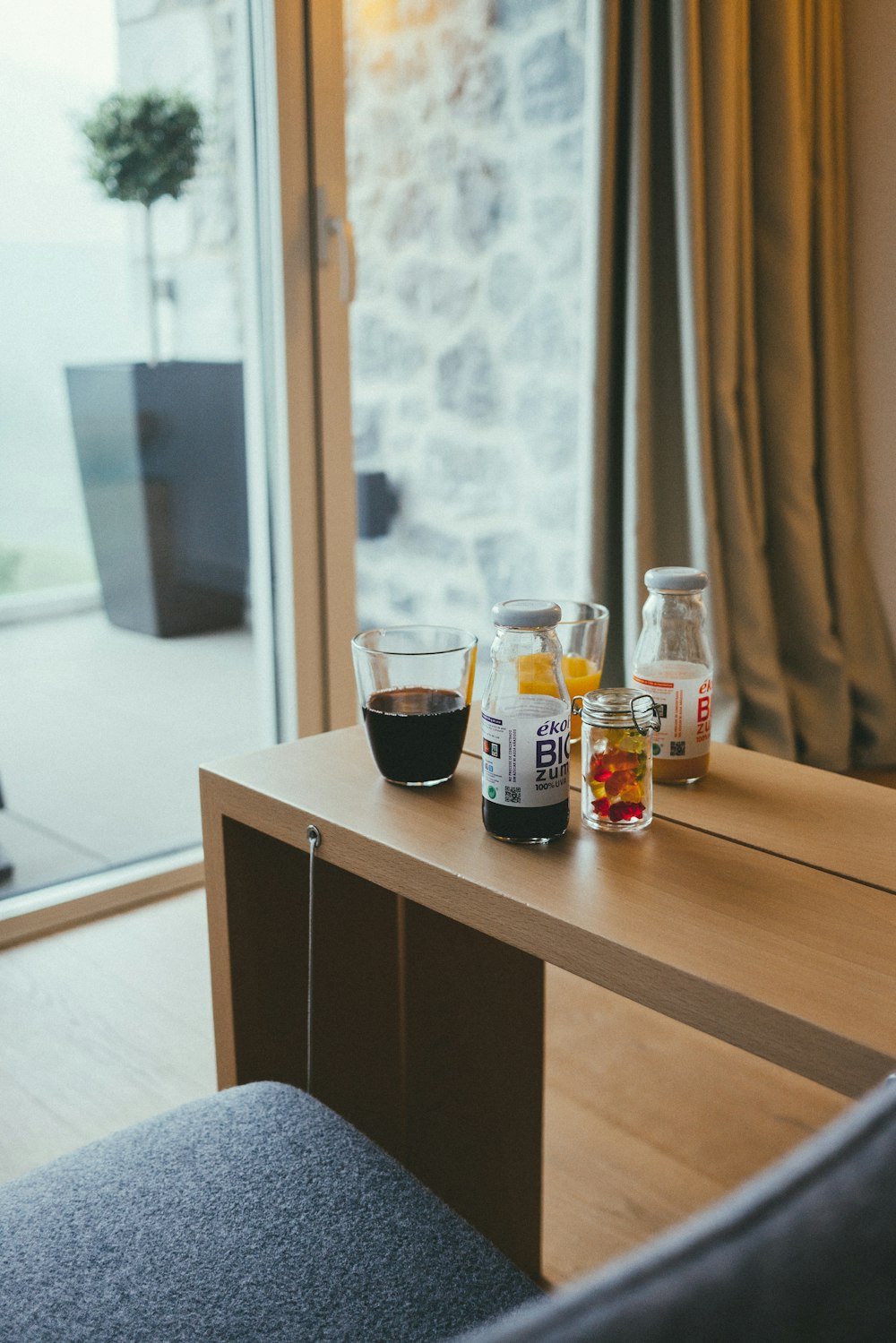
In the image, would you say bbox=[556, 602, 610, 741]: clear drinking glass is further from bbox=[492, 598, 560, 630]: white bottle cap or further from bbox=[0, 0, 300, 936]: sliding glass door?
bbox=[0, 0, 300, 936]: sliding glass door

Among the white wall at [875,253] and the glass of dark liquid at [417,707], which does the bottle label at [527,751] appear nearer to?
Answer: the glass of dark liquid at [417,707]

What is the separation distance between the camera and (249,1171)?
87 centimetres

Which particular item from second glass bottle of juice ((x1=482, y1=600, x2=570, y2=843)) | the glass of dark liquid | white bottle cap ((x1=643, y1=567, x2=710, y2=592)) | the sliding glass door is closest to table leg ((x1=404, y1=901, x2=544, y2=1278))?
the glass of dark liquid

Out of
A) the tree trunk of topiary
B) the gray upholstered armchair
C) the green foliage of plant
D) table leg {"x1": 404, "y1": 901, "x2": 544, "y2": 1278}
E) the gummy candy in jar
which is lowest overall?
table leg {"x1": 404, "y1": 901, "x2": 544, "y2": 1278}

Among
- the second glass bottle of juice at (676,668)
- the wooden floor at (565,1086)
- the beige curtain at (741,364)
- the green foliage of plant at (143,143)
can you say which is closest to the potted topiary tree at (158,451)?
the green foliage of plant at (143,143)

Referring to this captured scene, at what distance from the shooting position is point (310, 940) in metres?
1.15

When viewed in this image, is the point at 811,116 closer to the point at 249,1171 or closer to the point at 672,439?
the point at 672,439

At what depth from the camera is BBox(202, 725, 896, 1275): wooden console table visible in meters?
0.77

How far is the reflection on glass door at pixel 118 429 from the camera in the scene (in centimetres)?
205

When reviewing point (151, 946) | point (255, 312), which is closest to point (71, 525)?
point (255, 312)

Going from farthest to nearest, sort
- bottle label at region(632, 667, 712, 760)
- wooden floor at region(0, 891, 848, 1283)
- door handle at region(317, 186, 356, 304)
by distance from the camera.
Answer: door handle at region(317, 186, 356, 304) → wooden floor at region(0, 891, 848, 1283) → bottle label at region(632, 667, 712, 760)

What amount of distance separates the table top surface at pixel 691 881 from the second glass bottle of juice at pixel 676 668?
34 millimetres

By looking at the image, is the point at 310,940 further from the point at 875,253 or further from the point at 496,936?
the point at 875,253

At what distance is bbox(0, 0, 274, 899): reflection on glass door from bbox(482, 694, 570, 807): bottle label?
1421mm
